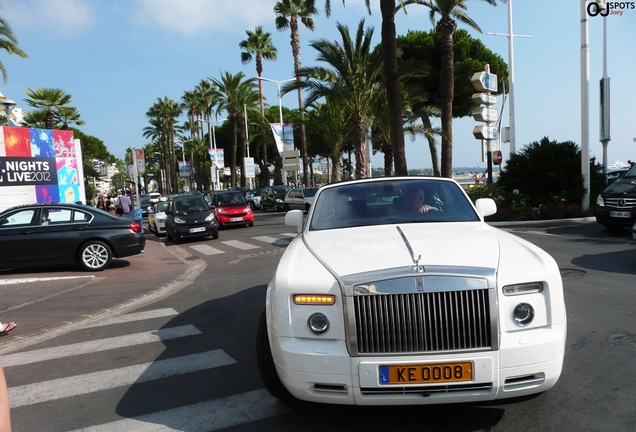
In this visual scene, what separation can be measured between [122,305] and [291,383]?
19.9ft

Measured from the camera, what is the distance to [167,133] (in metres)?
85.1

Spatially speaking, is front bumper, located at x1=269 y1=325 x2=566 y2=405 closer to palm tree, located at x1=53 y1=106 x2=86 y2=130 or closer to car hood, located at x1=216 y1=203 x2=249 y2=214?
car hood, located at x1=216 y1=203 x2=249 y2=214

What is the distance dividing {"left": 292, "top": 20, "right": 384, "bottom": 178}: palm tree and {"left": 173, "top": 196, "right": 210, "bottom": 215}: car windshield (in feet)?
28.6

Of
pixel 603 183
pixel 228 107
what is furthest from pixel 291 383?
pixel 228 107

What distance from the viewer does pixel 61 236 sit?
40.4 feet

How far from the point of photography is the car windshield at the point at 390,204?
5051mm

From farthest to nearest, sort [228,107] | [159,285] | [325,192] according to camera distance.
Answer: [228,107] → [159,285] → [325,192]

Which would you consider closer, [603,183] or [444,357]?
[444,357]

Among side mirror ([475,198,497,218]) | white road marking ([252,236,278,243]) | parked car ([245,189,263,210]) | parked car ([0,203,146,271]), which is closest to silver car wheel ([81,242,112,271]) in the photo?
parked car ([0,203,146,271])

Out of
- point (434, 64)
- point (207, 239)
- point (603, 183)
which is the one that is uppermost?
point (434, 64)

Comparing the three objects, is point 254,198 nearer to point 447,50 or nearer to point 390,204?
point 447,50

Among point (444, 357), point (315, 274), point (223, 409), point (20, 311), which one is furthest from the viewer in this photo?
point (20, 311)

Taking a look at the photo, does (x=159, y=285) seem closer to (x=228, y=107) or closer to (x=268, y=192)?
(x=268, y=192)

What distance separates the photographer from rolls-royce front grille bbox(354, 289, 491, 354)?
3.32 m
